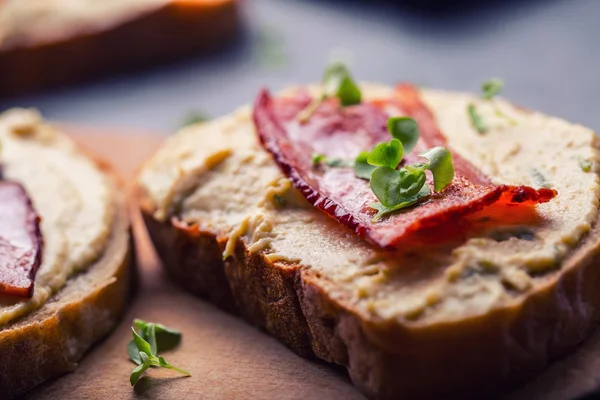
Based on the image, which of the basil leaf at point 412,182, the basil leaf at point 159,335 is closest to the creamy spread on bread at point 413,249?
the basil leaf at point 412,182

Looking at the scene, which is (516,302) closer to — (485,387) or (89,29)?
(485,387)

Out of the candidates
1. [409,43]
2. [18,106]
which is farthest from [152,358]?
[409,43]

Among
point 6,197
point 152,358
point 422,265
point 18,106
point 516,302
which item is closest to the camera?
point 516,302

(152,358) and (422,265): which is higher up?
(422,265)

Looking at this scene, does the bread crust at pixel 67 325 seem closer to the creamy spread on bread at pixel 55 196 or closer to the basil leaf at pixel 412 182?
the creamy spread on bread at pixel 55 196

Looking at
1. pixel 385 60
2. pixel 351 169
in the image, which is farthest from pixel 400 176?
pixel 385 60

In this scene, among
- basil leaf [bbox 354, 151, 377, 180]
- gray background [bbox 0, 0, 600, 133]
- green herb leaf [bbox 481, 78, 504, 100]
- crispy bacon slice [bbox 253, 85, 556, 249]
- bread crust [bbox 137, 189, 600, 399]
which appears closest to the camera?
Result: bread crust [bbox 137, 189, 600, 399]

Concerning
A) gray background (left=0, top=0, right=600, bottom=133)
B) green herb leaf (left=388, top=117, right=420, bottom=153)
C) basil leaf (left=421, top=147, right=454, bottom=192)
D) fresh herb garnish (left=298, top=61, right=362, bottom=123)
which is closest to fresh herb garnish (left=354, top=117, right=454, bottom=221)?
basil leaf (left=421, top=147, right=454, bottom=192)

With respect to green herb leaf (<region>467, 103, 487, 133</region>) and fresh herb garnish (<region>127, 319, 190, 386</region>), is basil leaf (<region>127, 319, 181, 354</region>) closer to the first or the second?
fresh herb garnish (<region>127, 319, 190, 386</region>)
